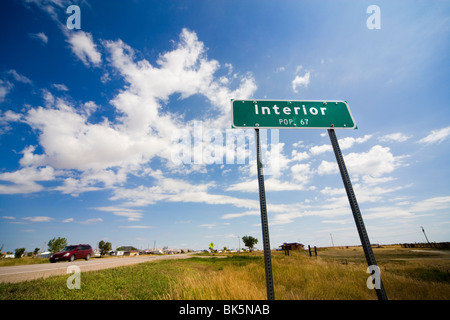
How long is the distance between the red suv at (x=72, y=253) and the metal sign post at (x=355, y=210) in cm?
2195

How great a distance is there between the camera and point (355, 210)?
3.12 m

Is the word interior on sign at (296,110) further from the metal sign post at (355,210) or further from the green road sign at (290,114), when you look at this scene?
the metal sign post at (355,210)

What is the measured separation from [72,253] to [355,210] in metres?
22.3

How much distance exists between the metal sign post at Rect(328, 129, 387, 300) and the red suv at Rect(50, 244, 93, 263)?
864 inches

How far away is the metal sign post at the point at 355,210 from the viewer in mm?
2804

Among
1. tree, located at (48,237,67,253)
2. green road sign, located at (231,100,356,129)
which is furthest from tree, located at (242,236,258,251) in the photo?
green road sign, located at (231,100,356,129)

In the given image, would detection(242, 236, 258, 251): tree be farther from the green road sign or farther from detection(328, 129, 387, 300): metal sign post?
the green road sign

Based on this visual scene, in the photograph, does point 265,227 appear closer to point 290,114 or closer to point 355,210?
point 355,210

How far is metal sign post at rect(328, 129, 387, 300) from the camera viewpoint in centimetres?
280

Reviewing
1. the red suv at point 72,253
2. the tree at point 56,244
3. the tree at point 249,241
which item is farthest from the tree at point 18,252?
the tree at point 249,241

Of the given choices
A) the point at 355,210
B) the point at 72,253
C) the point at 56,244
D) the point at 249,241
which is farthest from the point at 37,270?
the point at 249,241

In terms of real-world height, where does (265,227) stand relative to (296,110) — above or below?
below
